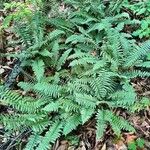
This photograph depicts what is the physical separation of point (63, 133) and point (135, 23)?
3.07 m

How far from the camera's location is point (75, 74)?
6816 millimetres

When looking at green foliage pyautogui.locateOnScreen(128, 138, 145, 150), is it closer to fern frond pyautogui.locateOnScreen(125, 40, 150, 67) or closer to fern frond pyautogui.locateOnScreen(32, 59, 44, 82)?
fern frond pyautogui.locateOnScreen(125, 40, 150, 67)

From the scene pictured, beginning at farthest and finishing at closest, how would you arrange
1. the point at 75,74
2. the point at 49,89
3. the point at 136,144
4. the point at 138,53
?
the point at 75,74 < the point at 138,53 < the point at 49,89 < the point at 136,144

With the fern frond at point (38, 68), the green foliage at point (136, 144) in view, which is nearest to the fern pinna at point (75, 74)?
the fern frond at point (38, 68)

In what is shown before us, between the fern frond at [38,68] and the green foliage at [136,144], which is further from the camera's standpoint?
the fern frond at [38,68]

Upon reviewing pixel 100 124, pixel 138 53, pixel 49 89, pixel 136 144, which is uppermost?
pixel 138 53

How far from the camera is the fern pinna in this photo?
5.90 m

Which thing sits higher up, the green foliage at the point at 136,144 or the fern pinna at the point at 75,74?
the fern pinna at the point at 75,74

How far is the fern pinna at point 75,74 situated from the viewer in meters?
5.90

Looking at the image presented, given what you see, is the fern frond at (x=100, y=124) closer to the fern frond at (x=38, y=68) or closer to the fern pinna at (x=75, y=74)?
the fern pinna at (x=75, y=74)

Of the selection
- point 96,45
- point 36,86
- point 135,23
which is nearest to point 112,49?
point 96,45

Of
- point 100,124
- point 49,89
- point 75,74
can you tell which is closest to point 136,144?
point 100,124

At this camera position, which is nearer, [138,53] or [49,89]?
[49,89]

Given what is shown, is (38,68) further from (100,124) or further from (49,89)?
(100,124)
